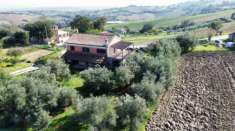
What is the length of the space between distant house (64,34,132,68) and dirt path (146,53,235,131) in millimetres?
13099

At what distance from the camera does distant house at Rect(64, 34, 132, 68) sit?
48156mm

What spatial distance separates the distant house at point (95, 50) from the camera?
48156 mm

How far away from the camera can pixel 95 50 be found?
162ft

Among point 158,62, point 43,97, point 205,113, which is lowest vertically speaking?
point 205,113

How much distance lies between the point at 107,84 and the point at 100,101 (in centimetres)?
883

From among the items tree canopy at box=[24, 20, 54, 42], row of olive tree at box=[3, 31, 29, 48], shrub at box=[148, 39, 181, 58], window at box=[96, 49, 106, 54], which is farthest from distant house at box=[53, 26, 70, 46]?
shrub at box=[148, 39, 181, 58]

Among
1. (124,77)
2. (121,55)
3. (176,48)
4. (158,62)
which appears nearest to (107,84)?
(124,77)

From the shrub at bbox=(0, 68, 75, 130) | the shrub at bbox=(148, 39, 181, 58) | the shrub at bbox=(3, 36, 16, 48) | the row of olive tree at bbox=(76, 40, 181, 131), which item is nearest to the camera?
the row of olive tree at bbox=(76, 40, 181, 131)

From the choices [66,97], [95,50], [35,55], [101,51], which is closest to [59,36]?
[35,55]

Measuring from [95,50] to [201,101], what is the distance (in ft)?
76.6

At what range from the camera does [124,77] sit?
36.7 meters

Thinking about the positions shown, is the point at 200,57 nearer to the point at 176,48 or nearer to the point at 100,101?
the point at 176,48

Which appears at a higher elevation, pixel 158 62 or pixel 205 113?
pixel 158 62

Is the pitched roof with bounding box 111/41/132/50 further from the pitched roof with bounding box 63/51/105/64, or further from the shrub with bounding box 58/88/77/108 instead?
the shrub with bounding box 58/88/77/108
